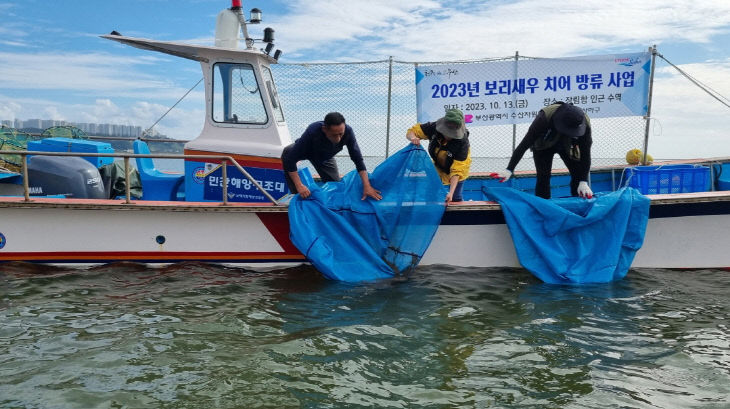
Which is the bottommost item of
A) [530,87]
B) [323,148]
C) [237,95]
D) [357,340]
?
[357,340]

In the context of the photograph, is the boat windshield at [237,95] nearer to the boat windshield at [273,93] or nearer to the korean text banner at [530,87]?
the boat windshield at [273,93]

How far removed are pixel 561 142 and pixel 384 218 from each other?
83.7 inches

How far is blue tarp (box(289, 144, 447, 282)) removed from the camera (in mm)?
5801

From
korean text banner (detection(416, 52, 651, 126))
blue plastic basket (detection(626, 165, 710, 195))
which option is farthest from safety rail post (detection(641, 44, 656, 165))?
blue plastic basket (detection(626, 165, 710, 195))

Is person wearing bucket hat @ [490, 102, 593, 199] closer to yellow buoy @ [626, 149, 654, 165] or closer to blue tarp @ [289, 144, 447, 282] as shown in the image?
blue tarp @ [289, 144, 447, 282]

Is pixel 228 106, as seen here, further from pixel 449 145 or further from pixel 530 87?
pixel 530 87

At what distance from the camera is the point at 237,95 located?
698 cm

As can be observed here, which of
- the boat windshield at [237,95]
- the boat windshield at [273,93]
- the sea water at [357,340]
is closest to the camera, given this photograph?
the sea water at [357,340]

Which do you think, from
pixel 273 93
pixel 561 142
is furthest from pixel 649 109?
pixel 273 93

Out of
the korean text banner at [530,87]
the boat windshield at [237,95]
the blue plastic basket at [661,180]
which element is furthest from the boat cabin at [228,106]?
the blue plastic basket at [661,180]

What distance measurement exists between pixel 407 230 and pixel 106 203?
129 inches

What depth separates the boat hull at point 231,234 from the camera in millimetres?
5949

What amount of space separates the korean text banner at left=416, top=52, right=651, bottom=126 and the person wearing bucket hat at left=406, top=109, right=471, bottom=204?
7.66 feet

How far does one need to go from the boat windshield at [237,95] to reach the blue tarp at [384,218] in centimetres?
170
